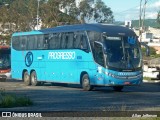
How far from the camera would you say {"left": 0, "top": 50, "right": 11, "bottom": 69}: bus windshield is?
42.8 metres

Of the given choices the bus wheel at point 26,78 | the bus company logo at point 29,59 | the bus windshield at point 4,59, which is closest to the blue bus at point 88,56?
the bus company logo at point 29,59

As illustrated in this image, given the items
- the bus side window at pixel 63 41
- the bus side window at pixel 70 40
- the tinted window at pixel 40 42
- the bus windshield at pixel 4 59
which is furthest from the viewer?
the bus windshield at pixel 4 59

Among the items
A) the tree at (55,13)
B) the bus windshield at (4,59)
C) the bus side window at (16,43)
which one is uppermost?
the tree at (55,13)

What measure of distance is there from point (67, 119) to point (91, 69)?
44.7ft

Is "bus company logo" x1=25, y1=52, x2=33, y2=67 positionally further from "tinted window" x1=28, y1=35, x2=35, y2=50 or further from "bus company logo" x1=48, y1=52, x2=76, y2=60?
"bus company logo" x1=48, y1=52, x2=76, y2=60

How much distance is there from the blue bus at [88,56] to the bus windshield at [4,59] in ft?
26.4

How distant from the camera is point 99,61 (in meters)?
27.8

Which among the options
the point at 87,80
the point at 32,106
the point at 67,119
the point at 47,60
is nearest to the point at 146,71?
the point at 47,60

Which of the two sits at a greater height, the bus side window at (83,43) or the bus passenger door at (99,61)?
the bus side window at (83,43)

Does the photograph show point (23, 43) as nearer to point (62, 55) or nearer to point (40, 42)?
point (40, 42)

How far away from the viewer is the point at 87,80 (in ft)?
95.3

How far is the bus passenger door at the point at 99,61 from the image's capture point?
2764cm

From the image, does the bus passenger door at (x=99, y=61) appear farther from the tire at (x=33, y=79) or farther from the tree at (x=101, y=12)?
the tree at (x=101, y=12)

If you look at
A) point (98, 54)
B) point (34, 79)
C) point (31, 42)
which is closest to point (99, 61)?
point (98, 54)
